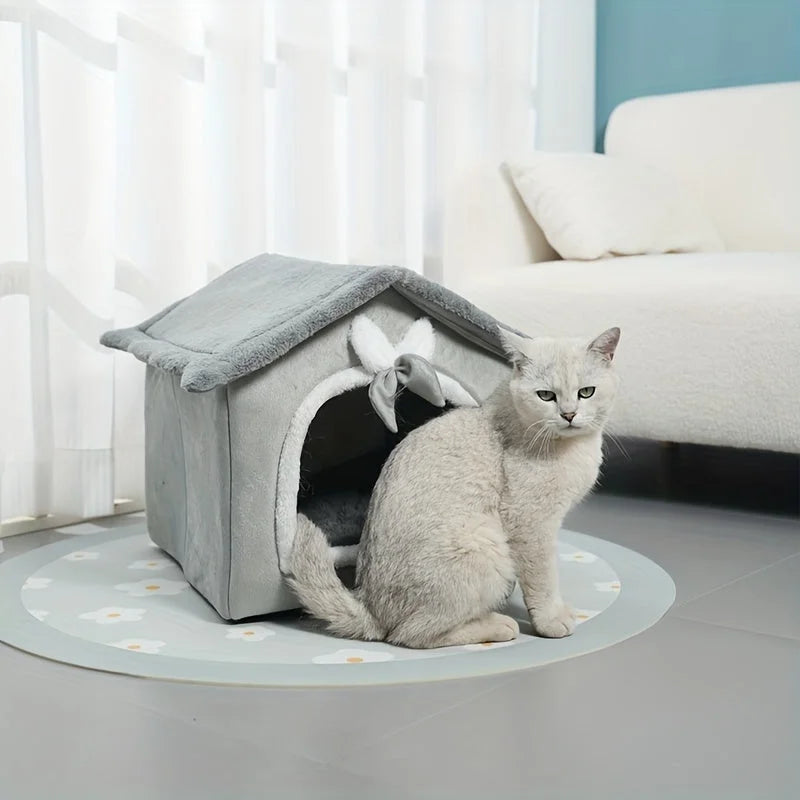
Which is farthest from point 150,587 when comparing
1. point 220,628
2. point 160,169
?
point 160,169

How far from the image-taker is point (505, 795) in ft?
3.45

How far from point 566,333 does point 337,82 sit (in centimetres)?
84

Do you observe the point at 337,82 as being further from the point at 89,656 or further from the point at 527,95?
the point at 89,656

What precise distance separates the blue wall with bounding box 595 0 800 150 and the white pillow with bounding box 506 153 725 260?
1.97ft

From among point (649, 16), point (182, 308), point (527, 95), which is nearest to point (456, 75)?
point (527, 95)

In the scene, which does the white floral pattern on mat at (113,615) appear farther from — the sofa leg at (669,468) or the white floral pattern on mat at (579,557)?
the sofa leg at (669,468)

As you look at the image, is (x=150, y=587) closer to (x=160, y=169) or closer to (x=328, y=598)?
(x=328, y=598)

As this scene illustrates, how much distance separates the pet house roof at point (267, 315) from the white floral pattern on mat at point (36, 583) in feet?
1.28

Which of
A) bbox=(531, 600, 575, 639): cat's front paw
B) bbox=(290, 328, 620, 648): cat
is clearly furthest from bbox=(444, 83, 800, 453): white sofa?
bbox=(531, 600, 575, 639): cat's front paw

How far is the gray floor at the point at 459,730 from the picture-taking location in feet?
3.54

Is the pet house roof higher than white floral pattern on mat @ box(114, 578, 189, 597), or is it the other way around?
the pet house roof

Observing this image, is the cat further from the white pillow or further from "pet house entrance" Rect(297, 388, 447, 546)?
the white pillow

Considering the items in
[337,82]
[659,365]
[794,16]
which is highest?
[794,16]

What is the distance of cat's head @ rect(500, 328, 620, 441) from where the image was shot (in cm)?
147
